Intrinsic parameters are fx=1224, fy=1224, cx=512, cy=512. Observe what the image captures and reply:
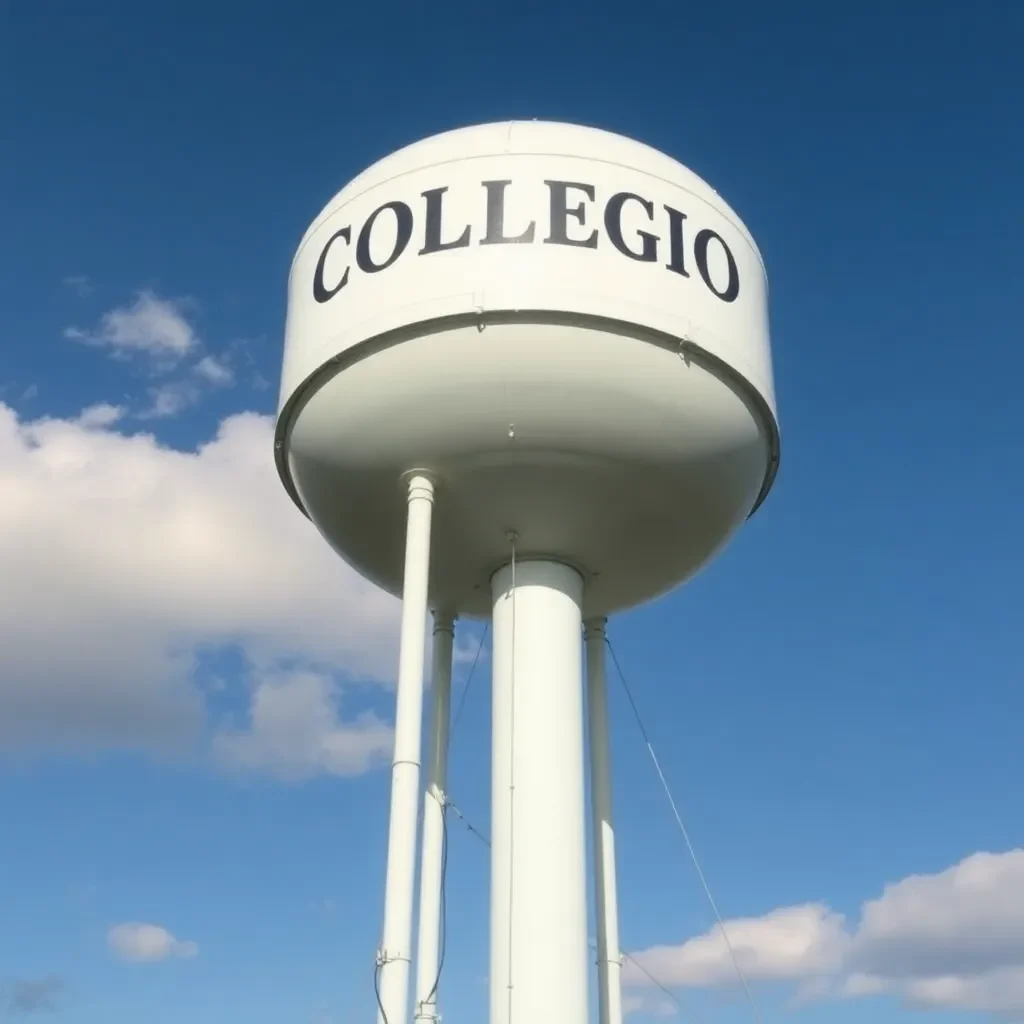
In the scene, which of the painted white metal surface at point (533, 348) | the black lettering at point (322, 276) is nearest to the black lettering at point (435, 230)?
the painted white metal surface at point (533, 348)

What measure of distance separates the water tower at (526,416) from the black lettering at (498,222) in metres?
0.02

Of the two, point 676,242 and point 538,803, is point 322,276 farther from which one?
point 538,803

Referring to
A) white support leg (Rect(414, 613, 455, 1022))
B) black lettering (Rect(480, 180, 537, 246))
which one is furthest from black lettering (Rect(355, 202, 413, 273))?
white support leg (Rect(414, 613, 455, 1022))

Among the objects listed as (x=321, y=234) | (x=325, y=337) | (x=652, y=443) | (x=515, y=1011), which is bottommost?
(x=515, y=1011)

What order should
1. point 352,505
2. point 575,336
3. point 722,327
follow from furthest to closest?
point 352,505 → point 722,327 → point 575,336

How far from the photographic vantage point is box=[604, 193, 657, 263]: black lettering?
8.38 metres

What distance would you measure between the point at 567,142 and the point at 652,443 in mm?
2284

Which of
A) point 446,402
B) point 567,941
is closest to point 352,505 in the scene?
point 446,402

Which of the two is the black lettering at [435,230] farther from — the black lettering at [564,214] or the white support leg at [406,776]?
the white support leg at [406,776]

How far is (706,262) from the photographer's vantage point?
8.77 m

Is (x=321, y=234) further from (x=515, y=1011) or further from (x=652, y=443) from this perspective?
(x=515, y=1011)

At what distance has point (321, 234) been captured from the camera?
9.33 m

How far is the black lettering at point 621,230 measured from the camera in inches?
330

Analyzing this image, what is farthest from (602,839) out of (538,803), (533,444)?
(533,444)
